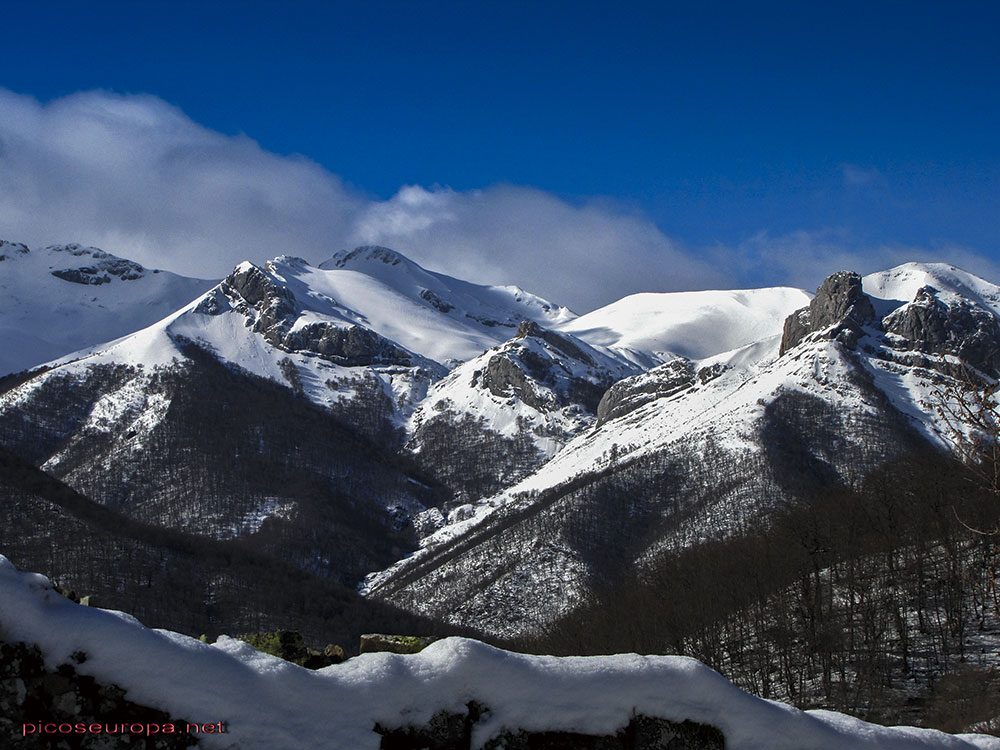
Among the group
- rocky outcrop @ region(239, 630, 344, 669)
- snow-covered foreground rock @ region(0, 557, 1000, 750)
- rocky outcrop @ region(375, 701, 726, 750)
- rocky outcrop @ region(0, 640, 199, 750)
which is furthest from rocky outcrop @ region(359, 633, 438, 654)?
rocky outcrop @ region(0, 640, 199, 750)

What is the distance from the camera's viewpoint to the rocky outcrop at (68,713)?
35.4ft

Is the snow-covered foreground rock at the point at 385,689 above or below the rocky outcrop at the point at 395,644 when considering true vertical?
below

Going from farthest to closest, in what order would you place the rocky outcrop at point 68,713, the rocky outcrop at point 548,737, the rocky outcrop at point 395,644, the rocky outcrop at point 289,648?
the rocky outcrop at point 395,644 < the rocky outcrop at point 289,648 < the rocky outcrop at point 548,737 < the rocky outcrop at point 68,713

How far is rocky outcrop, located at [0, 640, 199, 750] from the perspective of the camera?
35.4 feet

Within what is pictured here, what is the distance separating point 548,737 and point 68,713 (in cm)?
562

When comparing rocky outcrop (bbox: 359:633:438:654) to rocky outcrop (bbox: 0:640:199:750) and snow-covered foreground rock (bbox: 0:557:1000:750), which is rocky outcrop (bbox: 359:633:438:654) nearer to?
snow-covered foreground rock (bbox: 0:557:1000:750)

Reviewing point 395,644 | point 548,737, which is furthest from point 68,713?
point 395,644

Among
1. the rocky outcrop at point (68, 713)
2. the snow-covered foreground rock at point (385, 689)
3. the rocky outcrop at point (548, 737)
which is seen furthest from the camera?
the rocky outcrop at point (548, 737)

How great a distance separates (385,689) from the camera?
37.9ft

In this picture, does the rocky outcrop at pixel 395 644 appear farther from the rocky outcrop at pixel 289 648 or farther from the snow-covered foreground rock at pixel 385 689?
the snow-covered foreground rock at pixel 385 689

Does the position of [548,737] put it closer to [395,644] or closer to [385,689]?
[385,689]

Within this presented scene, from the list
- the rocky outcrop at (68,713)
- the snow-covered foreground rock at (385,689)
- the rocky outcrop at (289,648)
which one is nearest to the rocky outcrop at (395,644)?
the rocky outcrop at (289,648)

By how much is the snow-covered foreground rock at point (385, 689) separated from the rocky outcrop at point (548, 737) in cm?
9

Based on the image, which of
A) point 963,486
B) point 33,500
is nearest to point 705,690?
point 963,486
